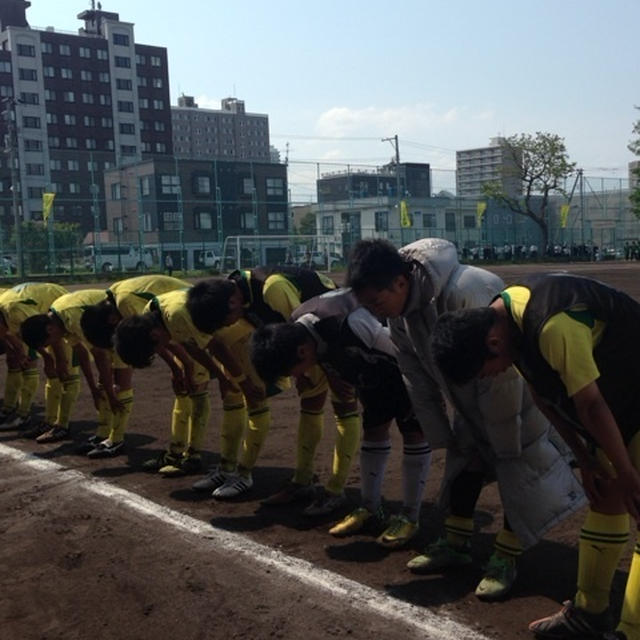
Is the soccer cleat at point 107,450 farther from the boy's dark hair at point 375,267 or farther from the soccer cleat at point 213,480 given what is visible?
the boy's dark hair at point 375,267

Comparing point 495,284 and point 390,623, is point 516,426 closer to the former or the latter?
point 495,284

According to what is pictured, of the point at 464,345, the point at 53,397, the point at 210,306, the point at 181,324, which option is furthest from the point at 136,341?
the point at 464,345

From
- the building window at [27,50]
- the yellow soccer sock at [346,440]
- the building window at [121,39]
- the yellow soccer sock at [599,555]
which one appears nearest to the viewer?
the yellow soccer sock at [599,555]

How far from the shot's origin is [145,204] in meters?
41.4

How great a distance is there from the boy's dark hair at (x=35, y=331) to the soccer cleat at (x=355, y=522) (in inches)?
130

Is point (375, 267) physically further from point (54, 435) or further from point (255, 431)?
point (54, 435)

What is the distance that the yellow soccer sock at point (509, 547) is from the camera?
3.71 meters

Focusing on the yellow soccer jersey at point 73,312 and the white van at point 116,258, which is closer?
the yellow soccer jersey at point 73,312

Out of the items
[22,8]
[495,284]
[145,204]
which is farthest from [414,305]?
[22,8]

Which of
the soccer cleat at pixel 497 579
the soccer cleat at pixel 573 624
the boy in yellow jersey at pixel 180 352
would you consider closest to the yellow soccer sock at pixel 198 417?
the boy in yellow jersey at pixel 180 352

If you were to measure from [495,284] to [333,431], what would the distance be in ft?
12.2

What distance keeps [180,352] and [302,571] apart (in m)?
2.29

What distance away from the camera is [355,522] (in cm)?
455

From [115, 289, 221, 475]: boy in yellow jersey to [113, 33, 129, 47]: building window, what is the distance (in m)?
83.4
